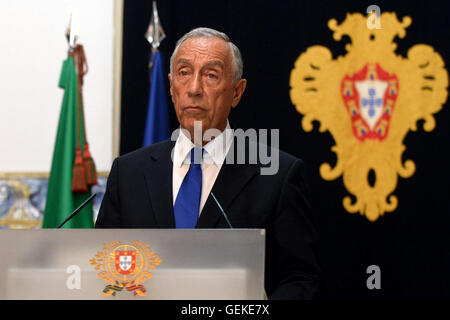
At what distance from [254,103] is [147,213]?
265 centimetres

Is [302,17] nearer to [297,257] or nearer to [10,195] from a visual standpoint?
[10,195]

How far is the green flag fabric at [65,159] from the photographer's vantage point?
164 inches

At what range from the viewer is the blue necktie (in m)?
2.02

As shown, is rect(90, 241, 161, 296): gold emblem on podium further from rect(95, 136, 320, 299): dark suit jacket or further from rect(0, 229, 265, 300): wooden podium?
rect(95, 136, 320, 299): dark suit jacket

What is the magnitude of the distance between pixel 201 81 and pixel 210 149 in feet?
0.69

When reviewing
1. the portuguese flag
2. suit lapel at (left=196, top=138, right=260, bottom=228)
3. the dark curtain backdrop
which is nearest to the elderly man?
suit lapel at (left=196, top=138, right=260, bottom=228)

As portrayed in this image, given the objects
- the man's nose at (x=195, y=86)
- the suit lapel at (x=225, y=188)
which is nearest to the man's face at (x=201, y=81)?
the man's nose at (x=195, y=86)

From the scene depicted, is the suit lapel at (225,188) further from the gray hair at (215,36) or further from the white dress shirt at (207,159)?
the gray hair at (215,36)

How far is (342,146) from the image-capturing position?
15.5 feet

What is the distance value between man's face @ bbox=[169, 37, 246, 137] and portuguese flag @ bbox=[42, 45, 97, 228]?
7.02 feet

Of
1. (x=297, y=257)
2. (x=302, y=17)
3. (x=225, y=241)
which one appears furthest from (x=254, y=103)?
(x=225, y=241)

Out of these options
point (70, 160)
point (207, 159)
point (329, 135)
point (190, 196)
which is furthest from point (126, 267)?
point (329, 135)

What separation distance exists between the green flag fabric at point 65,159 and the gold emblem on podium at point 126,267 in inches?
107

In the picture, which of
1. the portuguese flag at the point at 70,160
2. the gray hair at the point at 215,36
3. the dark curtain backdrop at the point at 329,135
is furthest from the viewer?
the dark curtain backdrop at the point at 329,135
